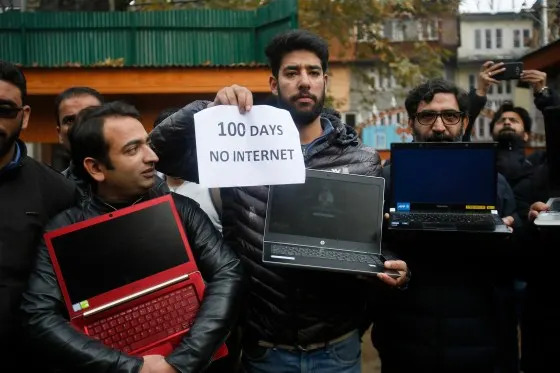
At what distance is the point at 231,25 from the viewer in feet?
32.0

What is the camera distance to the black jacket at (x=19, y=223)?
7.64 feet

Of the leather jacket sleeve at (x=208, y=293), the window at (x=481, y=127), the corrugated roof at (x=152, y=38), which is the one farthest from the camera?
the window at (x=481, y=127)

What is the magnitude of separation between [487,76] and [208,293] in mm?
2595

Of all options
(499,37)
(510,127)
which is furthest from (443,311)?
(499,37)

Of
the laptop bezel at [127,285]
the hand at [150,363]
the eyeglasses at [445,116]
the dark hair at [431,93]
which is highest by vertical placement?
the dark hair at [431,93]

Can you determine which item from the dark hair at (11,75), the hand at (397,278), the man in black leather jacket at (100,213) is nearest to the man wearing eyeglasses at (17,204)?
the dark hair at (11,75)

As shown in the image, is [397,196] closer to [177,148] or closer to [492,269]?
[492,269]

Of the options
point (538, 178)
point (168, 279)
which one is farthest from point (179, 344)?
point (538, 178)

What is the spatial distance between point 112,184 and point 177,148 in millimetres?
346

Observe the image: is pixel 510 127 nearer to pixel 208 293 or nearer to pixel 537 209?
pixel 537 209

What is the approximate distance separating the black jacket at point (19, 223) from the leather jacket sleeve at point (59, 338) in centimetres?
25

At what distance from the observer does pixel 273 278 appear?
2559mm

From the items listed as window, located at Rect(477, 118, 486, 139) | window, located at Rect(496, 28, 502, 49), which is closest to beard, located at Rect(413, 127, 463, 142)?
window, located at Rect(477, 118, 486, 139)

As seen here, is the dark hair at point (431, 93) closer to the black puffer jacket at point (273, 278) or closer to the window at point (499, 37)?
the black puffer jacket at point (273, 278)
